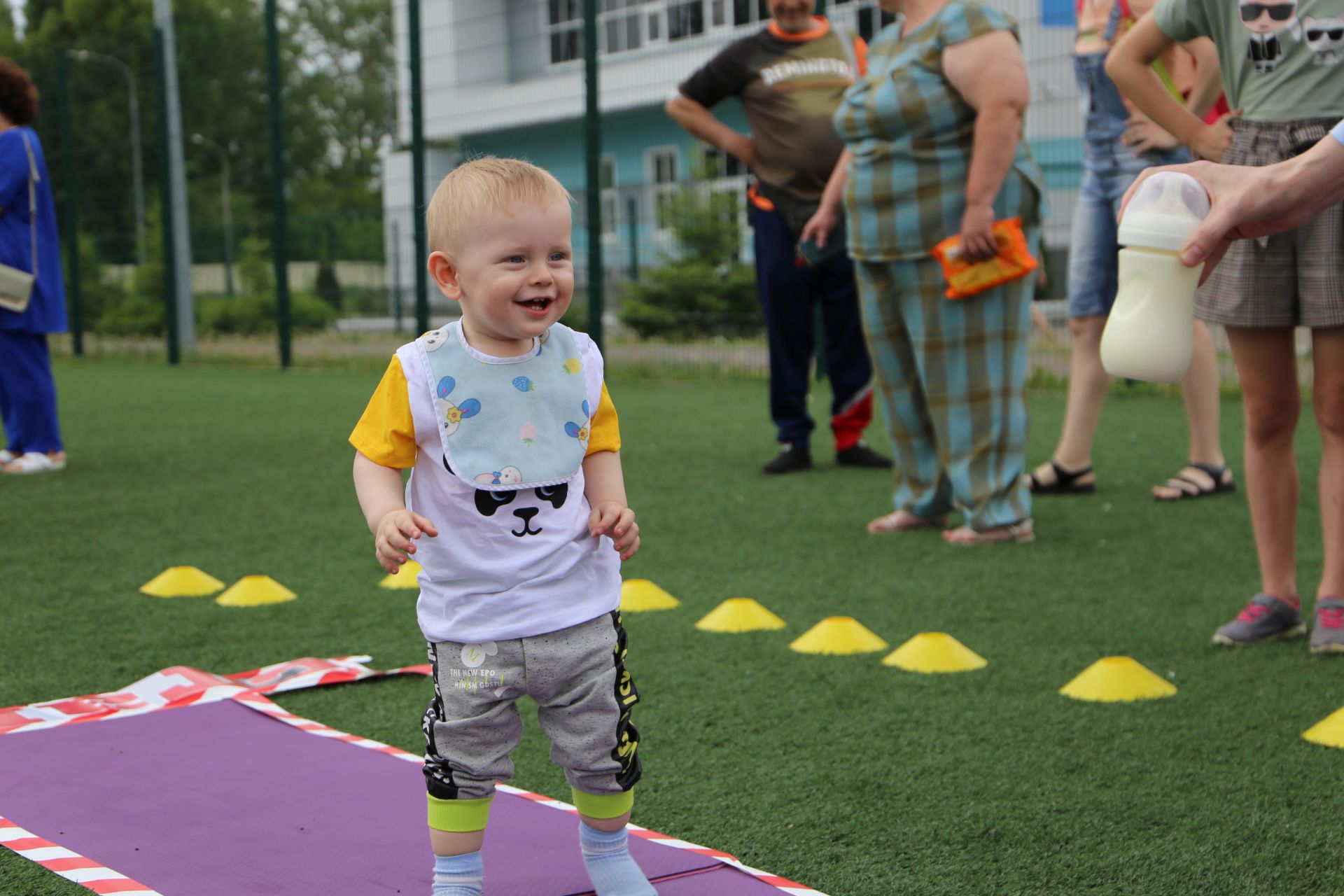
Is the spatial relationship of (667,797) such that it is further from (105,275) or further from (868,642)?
(105,275)

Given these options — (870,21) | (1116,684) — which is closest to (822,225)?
(1116,684)

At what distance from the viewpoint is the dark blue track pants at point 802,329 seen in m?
6.65

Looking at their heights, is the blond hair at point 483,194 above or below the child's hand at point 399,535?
above

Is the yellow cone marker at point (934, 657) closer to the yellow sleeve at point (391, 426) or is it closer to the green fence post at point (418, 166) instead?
the yellow sleeve at point (391, 426)

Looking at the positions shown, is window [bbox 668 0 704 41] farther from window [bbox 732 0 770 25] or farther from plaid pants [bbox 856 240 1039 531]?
plaid pants [bbox 856 240 1039 531]

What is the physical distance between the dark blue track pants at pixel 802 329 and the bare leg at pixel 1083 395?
109cm

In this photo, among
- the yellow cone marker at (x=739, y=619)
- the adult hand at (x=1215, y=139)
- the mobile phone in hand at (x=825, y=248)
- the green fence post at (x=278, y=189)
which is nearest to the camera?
the adult hand at (x=1215, y=139)

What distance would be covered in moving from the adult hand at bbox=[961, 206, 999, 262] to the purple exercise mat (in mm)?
2694

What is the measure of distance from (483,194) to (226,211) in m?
15.2

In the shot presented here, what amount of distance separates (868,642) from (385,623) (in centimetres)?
126

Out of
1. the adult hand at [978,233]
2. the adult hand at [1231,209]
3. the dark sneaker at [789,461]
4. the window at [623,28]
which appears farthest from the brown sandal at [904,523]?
the window at [623,28]

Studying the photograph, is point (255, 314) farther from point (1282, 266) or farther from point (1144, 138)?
point (1282, 266)

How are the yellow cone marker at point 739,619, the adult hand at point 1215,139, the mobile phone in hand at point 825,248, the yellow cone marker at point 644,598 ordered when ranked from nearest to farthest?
the adult hand at point 1215,139
the yellow cone marker at point 739,619
the yellow cone marker at point 644,598
the mobile phone in hand at point 825,248

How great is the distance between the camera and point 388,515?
198cm
